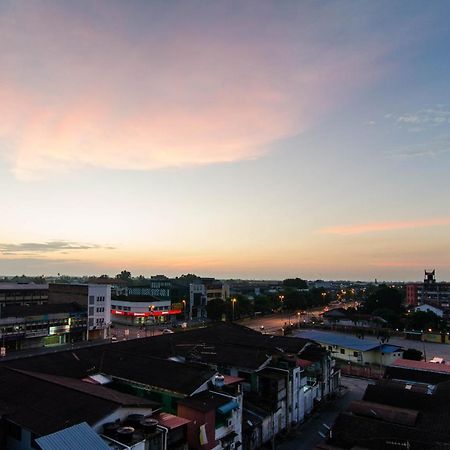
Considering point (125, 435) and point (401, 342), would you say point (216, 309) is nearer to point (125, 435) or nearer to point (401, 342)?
point (401, 342)

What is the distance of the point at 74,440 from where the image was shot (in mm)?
19266

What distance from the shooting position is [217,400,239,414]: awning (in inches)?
1072

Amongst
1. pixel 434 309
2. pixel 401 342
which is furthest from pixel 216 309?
pixel 434 309

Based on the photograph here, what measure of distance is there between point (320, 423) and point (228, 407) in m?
15.1

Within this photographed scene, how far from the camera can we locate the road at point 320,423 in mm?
33438

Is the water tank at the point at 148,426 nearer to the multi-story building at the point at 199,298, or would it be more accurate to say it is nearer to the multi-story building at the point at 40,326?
the multi-story building at the point at 40,326

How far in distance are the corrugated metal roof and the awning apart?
9.67 m

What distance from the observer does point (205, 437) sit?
25.6 metres

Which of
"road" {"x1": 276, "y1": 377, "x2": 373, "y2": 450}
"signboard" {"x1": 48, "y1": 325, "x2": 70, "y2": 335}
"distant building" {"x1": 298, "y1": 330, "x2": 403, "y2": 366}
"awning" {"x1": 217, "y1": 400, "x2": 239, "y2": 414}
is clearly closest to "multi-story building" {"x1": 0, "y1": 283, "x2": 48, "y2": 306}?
"signboard" {"x1": 48, "y1": 325, "x2": 70, "y2": 335}

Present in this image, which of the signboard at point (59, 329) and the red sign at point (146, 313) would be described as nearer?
the signboard at point (59, 329)

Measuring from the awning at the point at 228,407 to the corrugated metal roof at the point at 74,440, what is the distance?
967cm

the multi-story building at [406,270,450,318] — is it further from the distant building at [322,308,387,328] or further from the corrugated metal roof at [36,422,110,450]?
the corrugated metal roof at [36,422,110,450]

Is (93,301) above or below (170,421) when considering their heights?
above

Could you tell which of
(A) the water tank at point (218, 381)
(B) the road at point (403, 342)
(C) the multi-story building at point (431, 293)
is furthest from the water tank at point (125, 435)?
(C) the multi-story building at point (431, 293)
